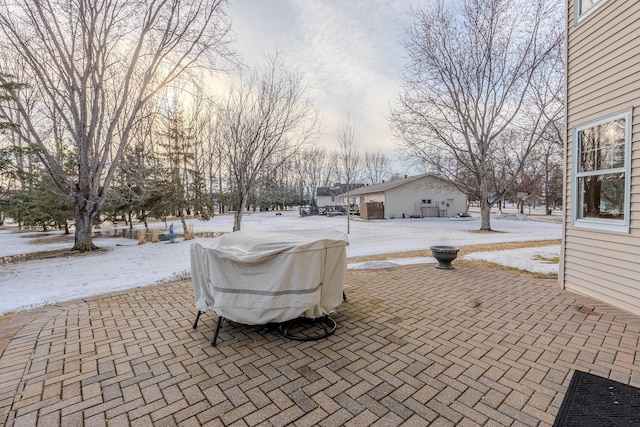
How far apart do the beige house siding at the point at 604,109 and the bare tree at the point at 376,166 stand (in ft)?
142

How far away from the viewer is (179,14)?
29.7 feet

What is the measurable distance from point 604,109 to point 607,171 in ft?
2.76

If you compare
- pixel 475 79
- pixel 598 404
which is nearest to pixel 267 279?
pixel 598 404

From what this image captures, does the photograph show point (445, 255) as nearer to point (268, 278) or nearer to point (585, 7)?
point (268, 278)

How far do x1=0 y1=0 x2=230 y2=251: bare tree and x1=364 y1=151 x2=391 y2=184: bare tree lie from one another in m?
39.6

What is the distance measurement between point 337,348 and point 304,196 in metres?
48.4

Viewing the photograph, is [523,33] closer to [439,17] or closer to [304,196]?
[439,17]

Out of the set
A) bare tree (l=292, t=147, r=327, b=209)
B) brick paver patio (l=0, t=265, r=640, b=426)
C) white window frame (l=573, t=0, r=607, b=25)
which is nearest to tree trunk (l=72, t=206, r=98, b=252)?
brick paver patio (l=0, t=265, r=640, b=426)

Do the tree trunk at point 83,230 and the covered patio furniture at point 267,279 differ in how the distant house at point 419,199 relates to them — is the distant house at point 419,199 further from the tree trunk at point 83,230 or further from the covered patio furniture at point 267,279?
the covered patio furniture at point 267,279

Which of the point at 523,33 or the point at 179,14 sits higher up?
the point at 523,33

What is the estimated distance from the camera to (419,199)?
26469 millimetres

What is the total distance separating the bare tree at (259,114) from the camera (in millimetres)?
9656

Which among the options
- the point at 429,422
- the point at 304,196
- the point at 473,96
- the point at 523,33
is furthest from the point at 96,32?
the point at 304,196

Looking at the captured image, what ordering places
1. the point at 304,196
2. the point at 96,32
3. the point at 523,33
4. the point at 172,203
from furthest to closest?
the point at 304,196
the point at 172,203
the point at 523,33
the point at 96,32
